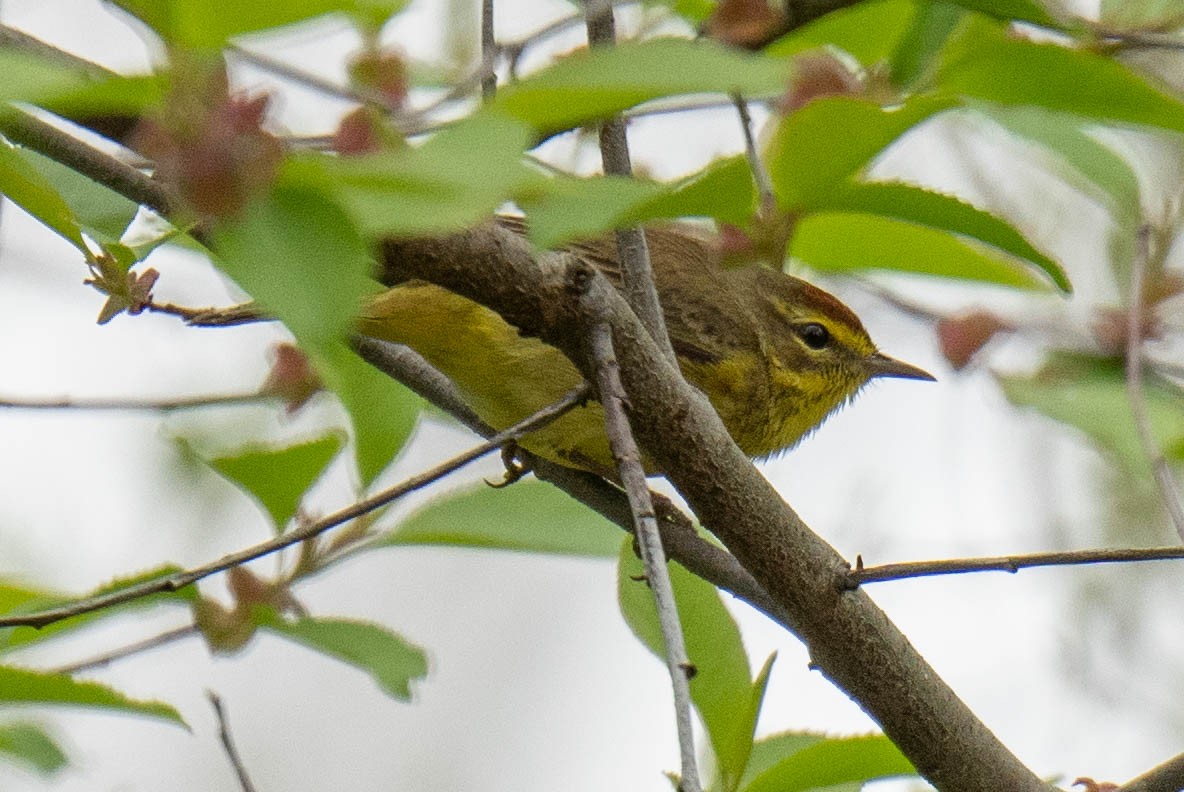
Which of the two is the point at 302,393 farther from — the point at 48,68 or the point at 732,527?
the point at 48,68

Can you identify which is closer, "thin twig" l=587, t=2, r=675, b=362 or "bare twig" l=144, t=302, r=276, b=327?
"thin twig" l=587, t=2, r=675, b=362

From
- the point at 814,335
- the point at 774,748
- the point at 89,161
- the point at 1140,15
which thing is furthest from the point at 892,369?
the point at 89,161

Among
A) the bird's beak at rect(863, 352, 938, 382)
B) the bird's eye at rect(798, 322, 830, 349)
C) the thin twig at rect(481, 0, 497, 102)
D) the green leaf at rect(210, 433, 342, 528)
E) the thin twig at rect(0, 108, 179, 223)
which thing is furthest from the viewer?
the bird's beak at rect(863, 352, 938, 382)

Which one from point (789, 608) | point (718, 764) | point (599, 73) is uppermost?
point (789, 608)

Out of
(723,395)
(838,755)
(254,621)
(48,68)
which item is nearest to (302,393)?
(254,621)

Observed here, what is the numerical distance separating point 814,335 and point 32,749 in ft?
11.1

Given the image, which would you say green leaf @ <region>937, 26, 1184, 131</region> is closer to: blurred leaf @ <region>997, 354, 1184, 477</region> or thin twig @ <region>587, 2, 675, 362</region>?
thin twig @ <region>587, 2, 675, 362</region>

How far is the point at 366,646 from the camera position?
10.8 ft

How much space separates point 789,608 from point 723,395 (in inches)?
82.0

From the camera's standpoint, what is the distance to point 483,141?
4.42 feet

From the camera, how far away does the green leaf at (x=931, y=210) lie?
6.98ft

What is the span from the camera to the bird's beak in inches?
230

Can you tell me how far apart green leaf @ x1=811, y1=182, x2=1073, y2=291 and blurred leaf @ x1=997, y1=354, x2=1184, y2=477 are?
148 centimetres

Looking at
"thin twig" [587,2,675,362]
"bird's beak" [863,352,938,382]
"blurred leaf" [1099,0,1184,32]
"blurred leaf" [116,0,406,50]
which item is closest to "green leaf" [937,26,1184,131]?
"thin twig" [587,2,675,362]
